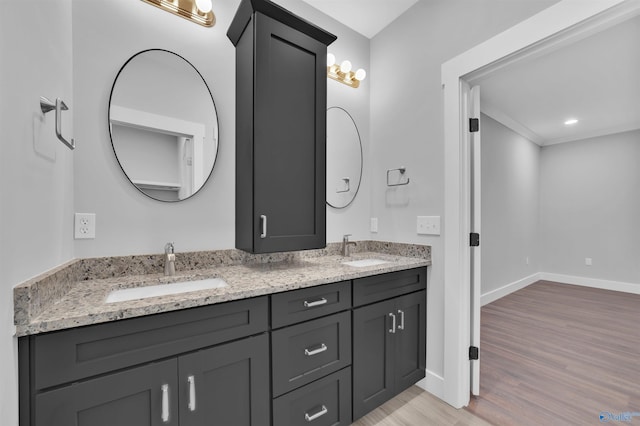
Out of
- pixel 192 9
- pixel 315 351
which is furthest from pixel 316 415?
pixel 192 9

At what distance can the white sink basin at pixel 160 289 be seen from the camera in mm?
1176

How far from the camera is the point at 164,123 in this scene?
1.50 m

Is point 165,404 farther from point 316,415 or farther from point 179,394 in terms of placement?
point 316,415

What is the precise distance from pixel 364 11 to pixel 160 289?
7.80 feet

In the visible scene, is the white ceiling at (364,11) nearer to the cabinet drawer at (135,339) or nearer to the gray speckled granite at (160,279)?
the gray speckled granite at (160,279)

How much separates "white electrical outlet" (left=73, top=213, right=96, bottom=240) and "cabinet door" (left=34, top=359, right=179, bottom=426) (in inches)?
28.6

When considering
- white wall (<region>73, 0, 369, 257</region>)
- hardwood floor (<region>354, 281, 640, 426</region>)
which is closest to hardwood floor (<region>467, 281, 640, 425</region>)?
hardwood floor (<region>354, 281, 640, 426</region>)

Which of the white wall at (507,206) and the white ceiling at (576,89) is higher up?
the white ceiling at (576,89)

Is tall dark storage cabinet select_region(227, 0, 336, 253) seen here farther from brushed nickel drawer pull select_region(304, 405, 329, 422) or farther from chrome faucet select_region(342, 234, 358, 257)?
brushed nickel drawer pull select_region(304, 405, 329, 422)

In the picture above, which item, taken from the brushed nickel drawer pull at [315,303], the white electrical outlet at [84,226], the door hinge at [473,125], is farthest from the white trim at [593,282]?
the white electrical outlet at [84,226]

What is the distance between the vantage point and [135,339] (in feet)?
2.97

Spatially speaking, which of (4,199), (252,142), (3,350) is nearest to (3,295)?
(3,350)

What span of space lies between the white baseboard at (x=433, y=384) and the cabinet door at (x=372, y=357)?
1.17 feet

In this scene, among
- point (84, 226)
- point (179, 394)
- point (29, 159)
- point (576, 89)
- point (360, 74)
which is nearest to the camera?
point (29, 159)
